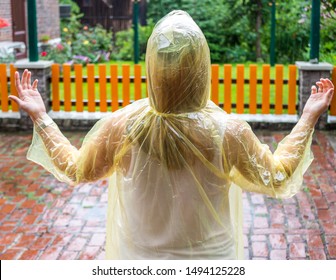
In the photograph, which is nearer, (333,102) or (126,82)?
(333,102)

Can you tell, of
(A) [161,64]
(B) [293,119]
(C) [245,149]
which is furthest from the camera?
(B) [293,119]

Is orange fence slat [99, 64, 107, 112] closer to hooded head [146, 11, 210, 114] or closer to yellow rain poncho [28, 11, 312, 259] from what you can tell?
yellow rain poncho [28, 11, 312, 259]

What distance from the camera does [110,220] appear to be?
98.1 inches

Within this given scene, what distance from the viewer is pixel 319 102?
7.64ft

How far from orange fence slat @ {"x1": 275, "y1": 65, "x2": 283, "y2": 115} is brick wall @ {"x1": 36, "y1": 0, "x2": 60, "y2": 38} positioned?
9034mm

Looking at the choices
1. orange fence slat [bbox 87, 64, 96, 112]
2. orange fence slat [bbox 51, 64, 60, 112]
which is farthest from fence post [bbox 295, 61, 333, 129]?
orange fence slat [bbox 51, 64, 60, 112]

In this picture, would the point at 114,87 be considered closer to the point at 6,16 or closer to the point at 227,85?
the point at 227,85

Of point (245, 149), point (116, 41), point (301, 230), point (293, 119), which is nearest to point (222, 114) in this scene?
point (245, 149)

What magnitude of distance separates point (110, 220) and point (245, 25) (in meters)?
14.8

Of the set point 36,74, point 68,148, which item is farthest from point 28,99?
point 36,74

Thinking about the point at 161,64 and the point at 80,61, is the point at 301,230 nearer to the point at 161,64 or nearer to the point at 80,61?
the point at 161,64

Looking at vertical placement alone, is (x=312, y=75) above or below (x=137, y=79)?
above

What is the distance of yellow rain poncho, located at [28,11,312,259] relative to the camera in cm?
202

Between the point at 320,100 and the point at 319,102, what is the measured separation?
1cm
